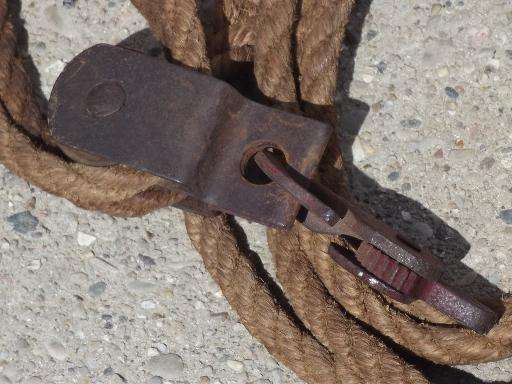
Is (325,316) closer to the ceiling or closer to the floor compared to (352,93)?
closer to the floor

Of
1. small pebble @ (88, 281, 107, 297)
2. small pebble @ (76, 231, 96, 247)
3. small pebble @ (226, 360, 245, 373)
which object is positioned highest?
small pebble @ (76, 231, 96, 247)

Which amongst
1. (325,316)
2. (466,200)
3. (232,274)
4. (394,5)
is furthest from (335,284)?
(394,5)

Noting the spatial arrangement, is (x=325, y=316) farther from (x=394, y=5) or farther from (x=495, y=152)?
(x=394, y=5)

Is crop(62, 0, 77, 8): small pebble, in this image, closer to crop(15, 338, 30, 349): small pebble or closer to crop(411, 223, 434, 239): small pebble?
crop(15, 338, 30, 349): small pebble

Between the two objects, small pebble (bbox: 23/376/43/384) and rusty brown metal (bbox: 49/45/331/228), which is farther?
small pebble (bbox: 23/376/43/384)

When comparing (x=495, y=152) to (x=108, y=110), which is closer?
(x=108, y=110)

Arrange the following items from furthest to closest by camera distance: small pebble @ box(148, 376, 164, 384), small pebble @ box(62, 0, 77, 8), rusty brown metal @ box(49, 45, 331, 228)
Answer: small pebble @ box(62, 0, 77, 8), small pebble @ box(148, 376, 164, 384), rusty brown metal @ box(49, 45, 331, 228)

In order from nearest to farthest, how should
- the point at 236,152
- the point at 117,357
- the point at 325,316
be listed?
the point at 236,152, the point at 325,316, the point at 117,357

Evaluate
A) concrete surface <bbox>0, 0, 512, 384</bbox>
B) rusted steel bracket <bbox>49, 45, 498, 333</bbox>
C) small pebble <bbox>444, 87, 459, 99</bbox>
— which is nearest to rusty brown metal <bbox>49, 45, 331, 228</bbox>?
rusted steel bracket <bbox>49, 45, 498, 333</bbox>
